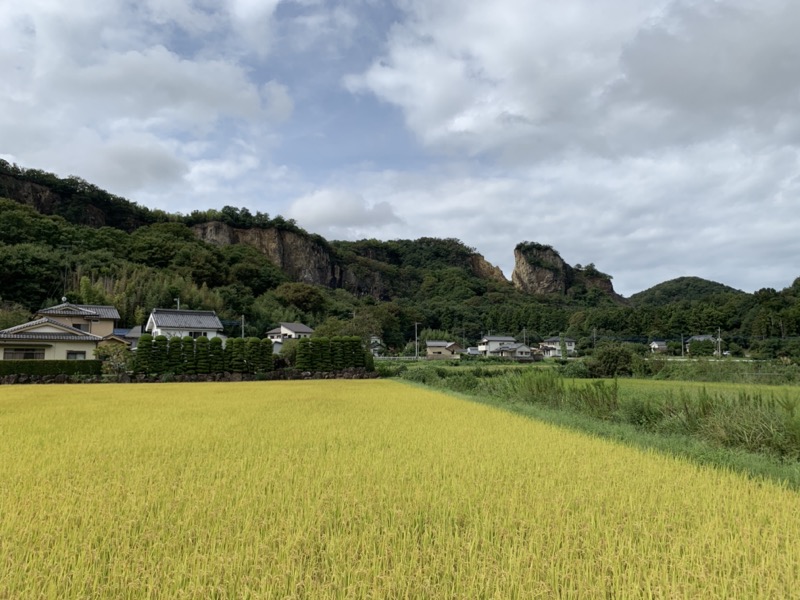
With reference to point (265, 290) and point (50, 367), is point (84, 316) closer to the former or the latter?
point (50, 367)

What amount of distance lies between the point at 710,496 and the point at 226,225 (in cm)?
7909

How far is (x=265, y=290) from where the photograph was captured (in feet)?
200

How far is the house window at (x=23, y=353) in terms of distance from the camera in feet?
82.3

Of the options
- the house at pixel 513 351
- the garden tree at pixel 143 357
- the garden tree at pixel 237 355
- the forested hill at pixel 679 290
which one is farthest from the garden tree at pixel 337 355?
the forested hill at pixel 679 290

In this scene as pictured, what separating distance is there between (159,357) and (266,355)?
17.5 ft

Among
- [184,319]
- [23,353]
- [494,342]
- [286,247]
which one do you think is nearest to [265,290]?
[286,247]

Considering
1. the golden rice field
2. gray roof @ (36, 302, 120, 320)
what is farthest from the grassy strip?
gray roof @ (36, 302, 120, 320)

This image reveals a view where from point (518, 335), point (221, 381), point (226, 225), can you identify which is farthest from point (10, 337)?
point (518, 335)

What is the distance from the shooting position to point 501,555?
3.08 meters

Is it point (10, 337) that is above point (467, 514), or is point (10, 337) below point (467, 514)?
above

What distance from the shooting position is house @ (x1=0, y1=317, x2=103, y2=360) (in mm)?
24938

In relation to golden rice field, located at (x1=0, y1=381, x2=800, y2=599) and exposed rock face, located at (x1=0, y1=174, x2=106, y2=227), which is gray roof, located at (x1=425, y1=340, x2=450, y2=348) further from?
golden rice field, located at (x1=0, y1=381, x2=800, y2=599)

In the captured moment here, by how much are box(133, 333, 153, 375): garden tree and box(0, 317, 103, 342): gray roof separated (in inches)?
171

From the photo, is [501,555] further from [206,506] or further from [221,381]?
[221,381]
